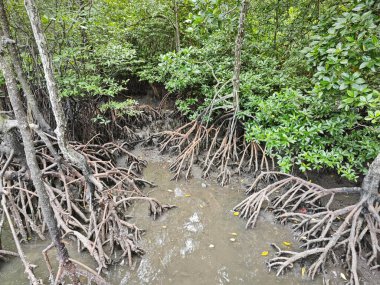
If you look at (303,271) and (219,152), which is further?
(219,152)

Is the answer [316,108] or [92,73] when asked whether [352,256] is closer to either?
[316,108]

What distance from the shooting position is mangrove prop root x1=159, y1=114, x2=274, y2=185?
4.68m

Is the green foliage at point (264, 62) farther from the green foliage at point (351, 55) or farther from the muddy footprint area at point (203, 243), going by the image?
the muddy footprint area at point (203, 243)

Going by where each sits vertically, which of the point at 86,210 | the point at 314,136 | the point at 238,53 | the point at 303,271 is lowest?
the point at 303,271

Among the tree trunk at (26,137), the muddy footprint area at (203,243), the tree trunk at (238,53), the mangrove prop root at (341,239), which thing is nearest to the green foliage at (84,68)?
the tree trunk at (238,53)

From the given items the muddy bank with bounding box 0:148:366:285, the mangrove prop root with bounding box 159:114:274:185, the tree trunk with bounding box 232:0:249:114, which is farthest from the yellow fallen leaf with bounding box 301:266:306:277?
the tree trunk with bounding box 232:0:249:114

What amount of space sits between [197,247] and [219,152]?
2175 mm

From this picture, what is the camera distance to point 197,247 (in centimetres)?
311

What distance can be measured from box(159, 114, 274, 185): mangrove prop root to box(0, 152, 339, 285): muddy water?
1.87ft

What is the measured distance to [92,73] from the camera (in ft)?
17.3

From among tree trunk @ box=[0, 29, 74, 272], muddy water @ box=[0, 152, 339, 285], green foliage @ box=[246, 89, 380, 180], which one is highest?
tree trunk @ box=[0, 29, 74, 272]

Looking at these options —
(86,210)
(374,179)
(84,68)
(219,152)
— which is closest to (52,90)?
(86,210)

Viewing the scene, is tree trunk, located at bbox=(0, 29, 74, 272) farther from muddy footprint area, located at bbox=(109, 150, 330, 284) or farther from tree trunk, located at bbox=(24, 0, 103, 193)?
muddy footprint area, located at bbox=(109, 150, 330, 284)

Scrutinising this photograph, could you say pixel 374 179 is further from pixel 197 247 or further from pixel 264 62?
pixel 264 62
